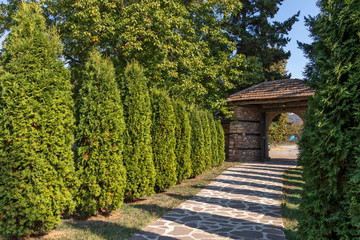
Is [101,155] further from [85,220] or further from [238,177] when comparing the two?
[238,177]

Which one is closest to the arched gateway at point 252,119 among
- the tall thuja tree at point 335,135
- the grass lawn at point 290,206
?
the grass lawn at point 290,206

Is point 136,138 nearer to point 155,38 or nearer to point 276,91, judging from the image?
point 155,38

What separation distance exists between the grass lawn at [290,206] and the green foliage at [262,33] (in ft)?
39.4

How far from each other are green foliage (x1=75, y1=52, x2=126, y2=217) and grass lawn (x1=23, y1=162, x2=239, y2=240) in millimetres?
276

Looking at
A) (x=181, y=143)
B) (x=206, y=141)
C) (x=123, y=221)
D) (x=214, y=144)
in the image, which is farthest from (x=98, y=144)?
(x=214, y=144)

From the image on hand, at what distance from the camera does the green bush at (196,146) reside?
10.5 m

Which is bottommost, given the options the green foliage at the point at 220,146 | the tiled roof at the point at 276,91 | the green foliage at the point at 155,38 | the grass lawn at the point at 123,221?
the grass lawn at the point at 123,221

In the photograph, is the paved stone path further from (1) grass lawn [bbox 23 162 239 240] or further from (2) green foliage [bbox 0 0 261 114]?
(2) green foliage [bbox 0 0 261 114]

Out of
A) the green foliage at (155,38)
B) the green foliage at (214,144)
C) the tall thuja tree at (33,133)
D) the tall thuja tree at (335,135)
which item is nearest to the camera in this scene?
the tall thuja tree at (335,135)

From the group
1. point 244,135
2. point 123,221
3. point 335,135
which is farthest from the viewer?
point 244,135

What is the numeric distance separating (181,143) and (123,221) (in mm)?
4217

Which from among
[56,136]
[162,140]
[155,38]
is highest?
[155,38]

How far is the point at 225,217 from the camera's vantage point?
546 centimetres

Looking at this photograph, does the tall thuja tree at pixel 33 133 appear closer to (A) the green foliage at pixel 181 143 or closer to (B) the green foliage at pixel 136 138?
(B) the green foliage at pixel 136 138
